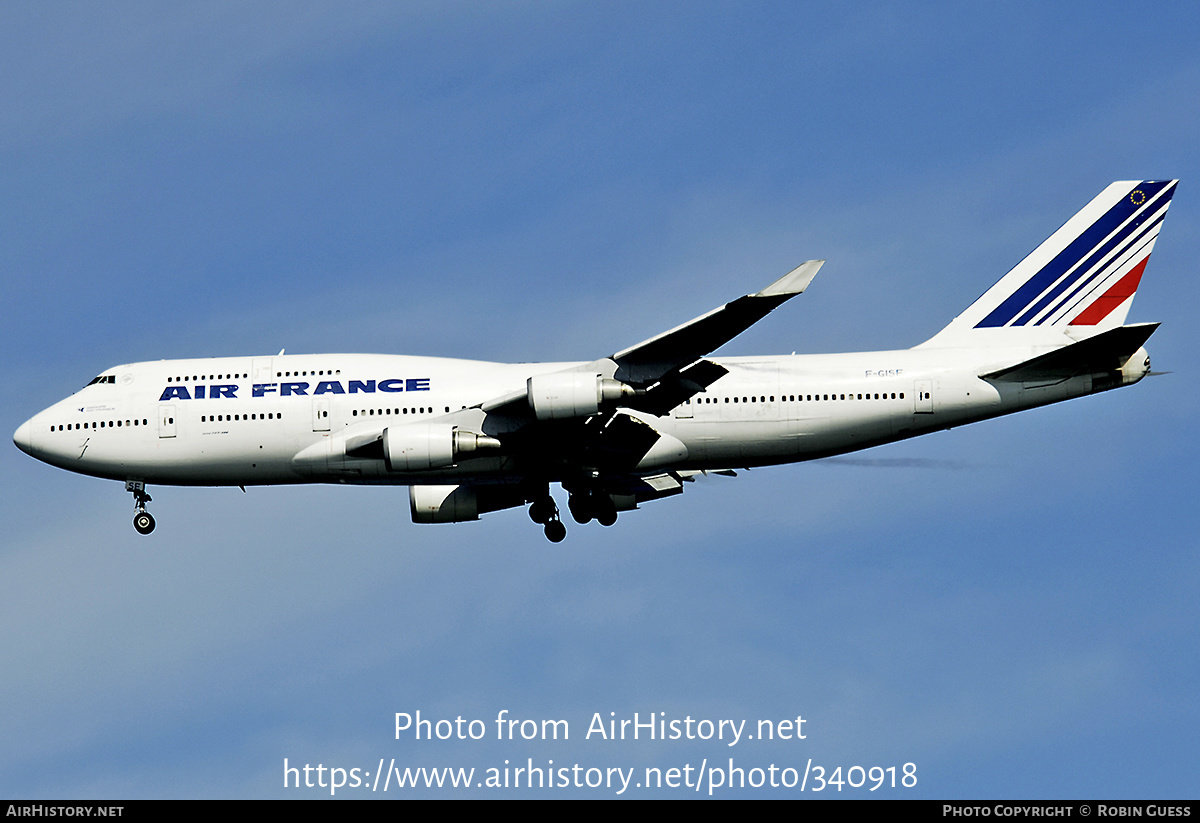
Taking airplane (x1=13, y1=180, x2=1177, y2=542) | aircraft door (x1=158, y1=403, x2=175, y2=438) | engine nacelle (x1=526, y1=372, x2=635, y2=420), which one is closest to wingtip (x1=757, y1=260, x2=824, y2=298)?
airplane (x1=13, y1=180, x2=1177, y2=542)

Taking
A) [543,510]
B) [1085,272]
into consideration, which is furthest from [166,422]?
[1085,272]

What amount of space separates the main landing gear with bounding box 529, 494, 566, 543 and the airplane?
5 centimetres

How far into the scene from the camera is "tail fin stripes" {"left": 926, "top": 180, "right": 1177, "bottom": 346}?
36.2 metres

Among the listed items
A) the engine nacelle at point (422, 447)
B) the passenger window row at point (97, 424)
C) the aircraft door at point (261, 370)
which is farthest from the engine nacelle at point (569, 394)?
the passenger window row at point (97, 424)

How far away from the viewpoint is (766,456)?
3428 cm

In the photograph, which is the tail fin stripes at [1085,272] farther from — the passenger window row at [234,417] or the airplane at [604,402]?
the passenger window row at [234,417]

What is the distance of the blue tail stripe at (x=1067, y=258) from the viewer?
119ft

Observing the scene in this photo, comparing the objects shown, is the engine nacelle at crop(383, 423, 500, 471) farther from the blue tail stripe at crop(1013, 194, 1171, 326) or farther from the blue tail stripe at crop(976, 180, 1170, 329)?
the blue tail stripe at crop(1013, 194, 1171, 326)

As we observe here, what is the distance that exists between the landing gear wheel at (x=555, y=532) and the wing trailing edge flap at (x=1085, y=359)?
1076 centimetres
